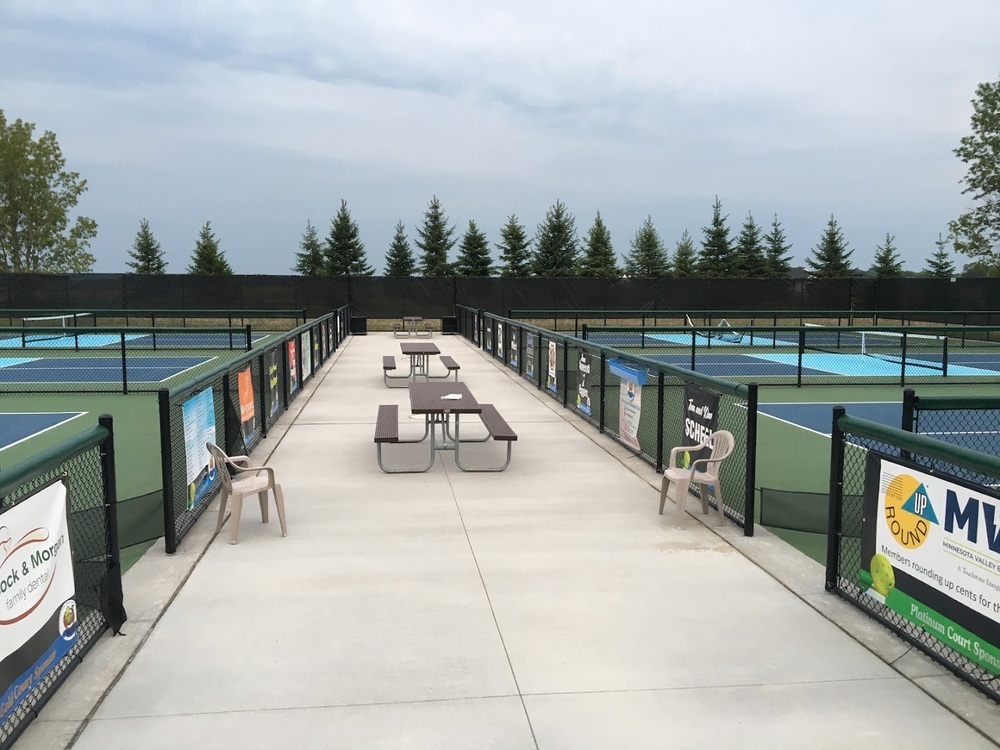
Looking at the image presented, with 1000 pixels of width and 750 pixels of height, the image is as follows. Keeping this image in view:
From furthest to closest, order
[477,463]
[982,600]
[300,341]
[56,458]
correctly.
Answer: [300,341]
[477,463]
[56,458]
[982,600]

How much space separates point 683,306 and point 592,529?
39464 millimetres

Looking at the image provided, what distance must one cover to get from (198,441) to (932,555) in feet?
19.1

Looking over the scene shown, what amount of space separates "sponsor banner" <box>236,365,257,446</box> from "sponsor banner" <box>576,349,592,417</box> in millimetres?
4945

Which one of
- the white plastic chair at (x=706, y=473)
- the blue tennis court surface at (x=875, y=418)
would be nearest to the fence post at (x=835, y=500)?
the white plastic chair at (x=706, y=473)

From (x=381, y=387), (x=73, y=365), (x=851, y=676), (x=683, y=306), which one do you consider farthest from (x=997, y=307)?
(x=851, y=676)

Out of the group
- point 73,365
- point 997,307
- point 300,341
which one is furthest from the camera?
point 997,307

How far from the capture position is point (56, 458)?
465cm

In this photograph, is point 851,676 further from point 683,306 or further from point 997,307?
point 997,307

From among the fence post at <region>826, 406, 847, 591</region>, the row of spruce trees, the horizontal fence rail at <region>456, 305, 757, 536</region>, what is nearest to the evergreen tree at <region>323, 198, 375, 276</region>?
the row of spruce trees

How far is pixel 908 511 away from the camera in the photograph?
4934 millimetres

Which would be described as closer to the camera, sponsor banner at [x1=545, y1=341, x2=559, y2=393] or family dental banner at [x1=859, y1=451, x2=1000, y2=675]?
family dental banner at [x1=859, y1=451, x2=1000, y2=675]

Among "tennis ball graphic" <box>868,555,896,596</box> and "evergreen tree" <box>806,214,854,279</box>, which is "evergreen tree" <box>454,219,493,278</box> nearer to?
"evergreen tree" <box>806,214,854,279</box>

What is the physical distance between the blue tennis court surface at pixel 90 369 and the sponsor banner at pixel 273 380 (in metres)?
7.40

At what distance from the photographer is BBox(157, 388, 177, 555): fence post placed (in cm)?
673
